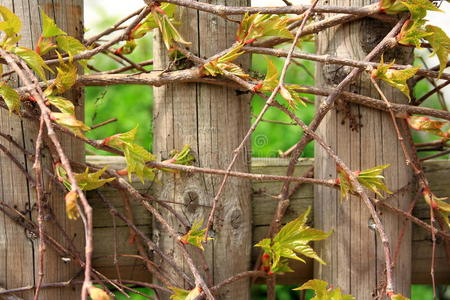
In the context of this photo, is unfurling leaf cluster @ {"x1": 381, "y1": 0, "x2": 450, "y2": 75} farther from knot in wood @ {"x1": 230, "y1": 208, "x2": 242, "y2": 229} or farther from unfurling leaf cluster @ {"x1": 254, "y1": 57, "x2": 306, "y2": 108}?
knot in wood @ {"x1": 230, "y1": 208, "x2": 242, "y2": 229}

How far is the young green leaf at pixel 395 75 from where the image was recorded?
1.36 metres

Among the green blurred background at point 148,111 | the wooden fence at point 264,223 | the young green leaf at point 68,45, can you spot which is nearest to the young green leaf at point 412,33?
the wooden fence at point 264,223

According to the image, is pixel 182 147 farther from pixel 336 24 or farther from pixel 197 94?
pixel 336 24

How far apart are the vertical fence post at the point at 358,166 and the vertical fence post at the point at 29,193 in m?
0.68

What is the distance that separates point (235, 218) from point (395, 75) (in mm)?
551

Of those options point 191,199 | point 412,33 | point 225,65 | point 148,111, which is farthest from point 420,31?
point 148,111

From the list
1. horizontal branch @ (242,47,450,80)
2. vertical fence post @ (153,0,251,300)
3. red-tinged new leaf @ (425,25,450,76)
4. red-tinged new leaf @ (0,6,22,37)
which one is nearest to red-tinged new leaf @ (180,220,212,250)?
vertical fence post @ (153,0,251,300)

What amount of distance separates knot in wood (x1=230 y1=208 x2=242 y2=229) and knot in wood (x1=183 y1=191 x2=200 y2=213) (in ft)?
0.33

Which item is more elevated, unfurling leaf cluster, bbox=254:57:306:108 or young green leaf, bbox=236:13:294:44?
young green leaf, bbox=236:13:294:44

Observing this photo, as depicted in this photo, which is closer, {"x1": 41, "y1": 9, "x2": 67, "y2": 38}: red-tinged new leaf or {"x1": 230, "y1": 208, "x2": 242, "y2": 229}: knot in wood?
{"x1": 41, "y1": 9, "x2": 67, "y2": 38}: red-tinged new leaf

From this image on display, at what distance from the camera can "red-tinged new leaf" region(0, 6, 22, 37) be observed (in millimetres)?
Answer: 1220

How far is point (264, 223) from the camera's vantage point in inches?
66.8

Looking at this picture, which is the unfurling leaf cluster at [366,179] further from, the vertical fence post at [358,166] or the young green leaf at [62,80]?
the young green leaf at [62,80]

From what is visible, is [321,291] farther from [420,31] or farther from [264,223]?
[420,31]
